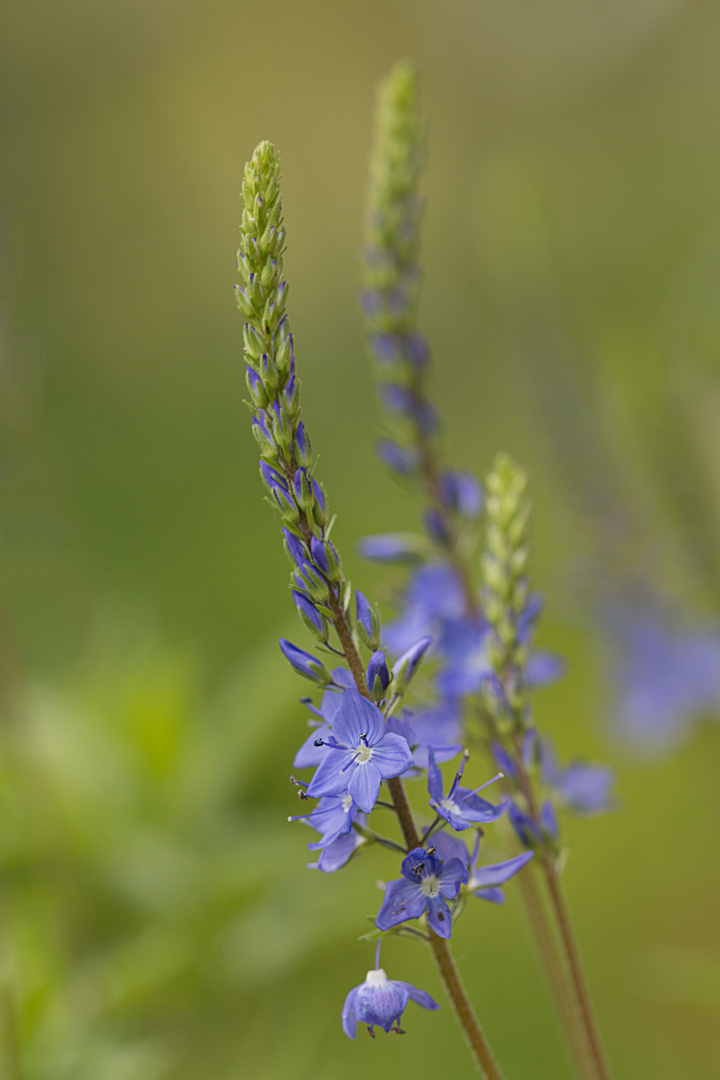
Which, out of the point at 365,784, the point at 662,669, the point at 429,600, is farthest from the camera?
the point at 662,669

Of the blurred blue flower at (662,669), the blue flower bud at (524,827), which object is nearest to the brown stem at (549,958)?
the blue flower bud at (524,827)

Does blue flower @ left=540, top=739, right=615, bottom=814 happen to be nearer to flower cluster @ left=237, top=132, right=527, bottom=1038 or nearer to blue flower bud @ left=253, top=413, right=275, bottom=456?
flower cluster @ left=237, top=132, right=527, bottom=1038

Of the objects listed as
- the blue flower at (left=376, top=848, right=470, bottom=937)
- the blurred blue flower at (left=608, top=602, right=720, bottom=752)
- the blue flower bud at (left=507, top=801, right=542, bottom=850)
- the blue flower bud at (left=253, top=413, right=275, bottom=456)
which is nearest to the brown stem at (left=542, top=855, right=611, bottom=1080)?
the blue flower bud at (left=507, top=801, right=542, bottom=850)

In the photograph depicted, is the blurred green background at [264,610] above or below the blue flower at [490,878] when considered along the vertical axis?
above

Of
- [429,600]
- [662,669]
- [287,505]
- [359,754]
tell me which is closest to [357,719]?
[359,754]

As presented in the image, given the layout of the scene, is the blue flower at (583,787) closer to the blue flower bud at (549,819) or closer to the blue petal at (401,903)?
the blue flower bud at (549,819)

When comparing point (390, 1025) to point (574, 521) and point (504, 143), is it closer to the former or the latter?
point (574, 521)

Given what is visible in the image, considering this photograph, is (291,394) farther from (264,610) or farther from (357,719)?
(264,610)
